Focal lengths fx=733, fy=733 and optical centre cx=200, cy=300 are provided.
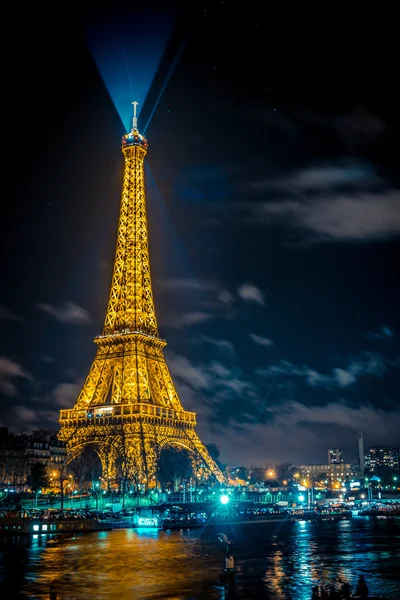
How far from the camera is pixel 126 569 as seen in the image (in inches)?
1865

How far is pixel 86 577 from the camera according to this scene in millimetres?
44094

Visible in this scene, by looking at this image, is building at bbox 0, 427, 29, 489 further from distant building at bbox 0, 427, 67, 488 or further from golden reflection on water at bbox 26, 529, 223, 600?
golden reflection on water at bbox 26, 529, 223, 600

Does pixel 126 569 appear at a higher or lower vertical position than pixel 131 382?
lower

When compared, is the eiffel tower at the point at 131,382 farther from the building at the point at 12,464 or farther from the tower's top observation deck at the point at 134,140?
the building at the point at 12,464

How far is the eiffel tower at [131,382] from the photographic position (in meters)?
119

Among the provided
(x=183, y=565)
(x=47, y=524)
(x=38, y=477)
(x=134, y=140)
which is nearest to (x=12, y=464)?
(x=38, y=477)

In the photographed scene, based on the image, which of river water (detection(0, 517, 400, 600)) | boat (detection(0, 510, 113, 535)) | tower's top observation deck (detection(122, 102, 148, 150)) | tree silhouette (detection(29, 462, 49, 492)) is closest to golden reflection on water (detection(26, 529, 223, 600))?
river water (detection(0, 517, 400, 600))

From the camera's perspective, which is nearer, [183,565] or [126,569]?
[126,569]

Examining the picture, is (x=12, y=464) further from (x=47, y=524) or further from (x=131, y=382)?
(x=47, y=524)

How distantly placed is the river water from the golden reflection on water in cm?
5

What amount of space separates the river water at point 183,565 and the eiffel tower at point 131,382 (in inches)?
1613

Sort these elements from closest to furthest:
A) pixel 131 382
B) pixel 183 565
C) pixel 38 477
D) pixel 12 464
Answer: pixel 183 565 < pixel 38 477 < pixel 131 382 < pixel 12 464

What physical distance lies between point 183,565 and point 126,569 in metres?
4.42

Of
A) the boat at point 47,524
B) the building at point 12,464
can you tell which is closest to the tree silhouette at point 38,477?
the building at point 12,464
